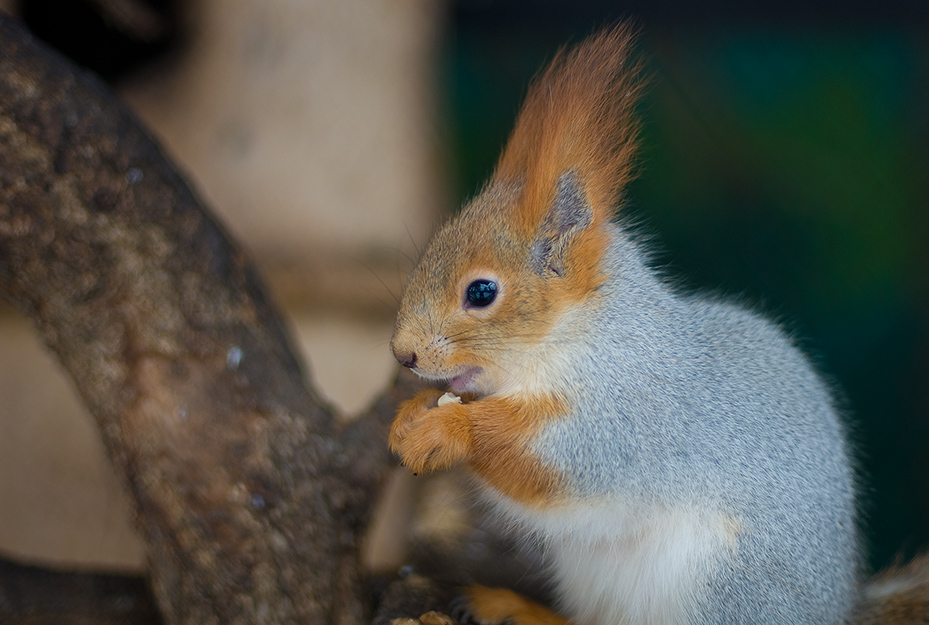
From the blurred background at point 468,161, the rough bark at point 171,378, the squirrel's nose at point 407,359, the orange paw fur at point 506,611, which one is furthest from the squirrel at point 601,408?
the blurred background at point 468,161

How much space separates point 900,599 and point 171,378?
1376mm

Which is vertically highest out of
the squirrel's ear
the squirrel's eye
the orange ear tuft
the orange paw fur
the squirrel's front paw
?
the orange ear tuft

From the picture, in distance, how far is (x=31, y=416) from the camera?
8.35 feet

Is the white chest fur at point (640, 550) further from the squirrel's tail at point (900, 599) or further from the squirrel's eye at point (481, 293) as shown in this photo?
the squirrel's tail at point (900, 599)

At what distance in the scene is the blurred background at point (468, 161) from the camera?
2.26 m

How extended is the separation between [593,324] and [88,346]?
2.97 ft

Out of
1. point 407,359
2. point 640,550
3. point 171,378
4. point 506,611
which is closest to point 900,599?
point 640,550

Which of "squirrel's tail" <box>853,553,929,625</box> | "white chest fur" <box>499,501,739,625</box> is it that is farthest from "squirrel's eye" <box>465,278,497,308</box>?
"squirrel's tail" <box>853,553,929,625</box>

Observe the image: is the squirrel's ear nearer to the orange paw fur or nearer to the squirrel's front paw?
the squirrel's front paw

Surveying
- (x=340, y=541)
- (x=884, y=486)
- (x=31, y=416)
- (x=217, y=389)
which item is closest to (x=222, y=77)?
(x=31, y=416)

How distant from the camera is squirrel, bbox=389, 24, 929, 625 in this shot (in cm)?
113

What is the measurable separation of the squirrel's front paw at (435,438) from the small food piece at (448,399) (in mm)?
30

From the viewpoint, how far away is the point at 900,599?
1375mm

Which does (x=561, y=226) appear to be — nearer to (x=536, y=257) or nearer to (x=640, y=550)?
(x=536, y=257)
